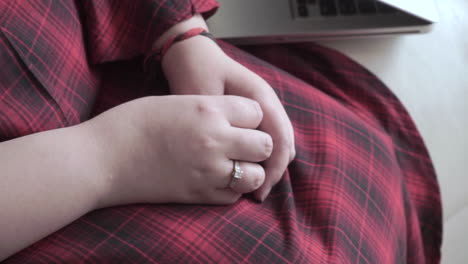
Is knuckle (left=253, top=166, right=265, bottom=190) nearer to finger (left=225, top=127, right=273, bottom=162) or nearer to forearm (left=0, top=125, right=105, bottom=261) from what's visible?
finger (left=225, top=127, right=273, bottom=162)

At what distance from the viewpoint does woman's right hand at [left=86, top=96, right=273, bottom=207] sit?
0.44m

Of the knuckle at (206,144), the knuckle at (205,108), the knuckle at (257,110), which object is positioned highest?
the knuckle at (205,108)

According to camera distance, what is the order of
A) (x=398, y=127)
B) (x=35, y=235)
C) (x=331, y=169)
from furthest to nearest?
(x=398, y=127) → (x=331, y=169) → (x=35, y=235)

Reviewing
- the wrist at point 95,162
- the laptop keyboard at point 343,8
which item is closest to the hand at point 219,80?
the wrist at point 95,162

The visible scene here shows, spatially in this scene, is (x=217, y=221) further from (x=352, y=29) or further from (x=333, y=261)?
(x=352, y=29)

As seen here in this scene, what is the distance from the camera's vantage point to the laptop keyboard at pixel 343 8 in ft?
2.40

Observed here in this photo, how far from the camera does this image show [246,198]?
0.48 meters

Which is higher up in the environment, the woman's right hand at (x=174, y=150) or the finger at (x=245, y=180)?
the woman's right hand at (x=174, y=150)

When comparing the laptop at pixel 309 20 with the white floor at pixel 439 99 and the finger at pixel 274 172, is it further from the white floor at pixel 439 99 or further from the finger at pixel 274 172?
the finger at pixel 274 172

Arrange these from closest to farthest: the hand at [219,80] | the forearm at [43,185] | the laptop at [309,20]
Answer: the forearm at [43,185] < the hand at [219,80] < the laptop at [309,20]

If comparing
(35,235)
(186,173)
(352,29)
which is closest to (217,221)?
(186,173)

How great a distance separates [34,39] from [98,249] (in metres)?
0.21

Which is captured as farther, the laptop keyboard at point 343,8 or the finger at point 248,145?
the laptop keyboard at point 343,8

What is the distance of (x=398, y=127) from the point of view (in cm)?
67
